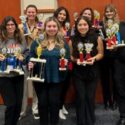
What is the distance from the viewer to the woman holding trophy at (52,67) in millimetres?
3672

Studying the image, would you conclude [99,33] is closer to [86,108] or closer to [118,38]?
[118,38]

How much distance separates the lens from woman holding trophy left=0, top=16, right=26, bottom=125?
3732mm

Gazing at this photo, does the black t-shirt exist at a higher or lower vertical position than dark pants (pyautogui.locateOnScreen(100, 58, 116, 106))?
higher

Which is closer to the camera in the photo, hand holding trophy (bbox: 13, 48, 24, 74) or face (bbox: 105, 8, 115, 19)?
hand holding trophy (bbox: 13, 48, 24, 74)

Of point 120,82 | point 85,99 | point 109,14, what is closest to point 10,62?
point 85,99

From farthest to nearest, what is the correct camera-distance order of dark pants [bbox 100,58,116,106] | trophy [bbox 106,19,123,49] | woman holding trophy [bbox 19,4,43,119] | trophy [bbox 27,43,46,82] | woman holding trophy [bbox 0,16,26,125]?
dark pants [bbox 100,58,116,106], woman holding trophy [bbox 19,4,43,119], trophy [bbox 106,19,123,49], woman holding trophy [bbox 0,16,26,125], trophy [bbox 27,43,46,82]

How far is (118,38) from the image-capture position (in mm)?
3988

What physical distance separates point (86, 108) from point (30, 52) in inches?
39.4

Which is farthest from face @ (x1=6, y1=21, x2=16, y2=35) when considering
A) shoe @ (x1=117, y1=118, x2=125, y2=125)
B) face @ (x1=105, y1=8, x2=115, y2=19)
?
shoe @ (x1=117, y1=118, x2=125, y2=125)

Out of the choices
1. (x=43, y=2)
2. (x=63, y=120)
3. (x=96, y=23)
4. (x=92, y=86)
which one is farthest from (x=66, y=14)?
(x=63, y=120)

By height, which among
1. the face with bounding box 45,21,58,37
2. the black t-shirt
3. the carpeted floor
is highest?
the face with bounding box 45,21,58,37

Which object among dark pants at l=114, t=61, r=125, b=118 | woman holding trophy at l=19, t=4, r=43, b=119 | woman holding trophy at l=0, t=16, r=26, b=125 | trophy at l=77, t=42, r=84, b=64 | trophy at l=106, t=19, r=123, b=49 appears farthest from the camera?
woman holding trophy at l=19, t=4, r=43, b=119

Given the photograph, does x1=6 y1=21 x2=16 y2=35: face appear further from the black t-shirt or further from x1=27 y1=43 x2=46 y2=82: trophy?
the black t-shirt

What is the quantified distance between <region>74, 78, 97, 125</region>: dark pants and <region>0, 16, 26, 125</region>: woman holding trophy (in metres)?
0.71
